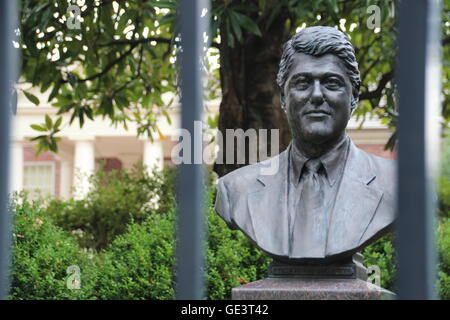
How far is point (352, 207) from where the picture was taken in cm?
429

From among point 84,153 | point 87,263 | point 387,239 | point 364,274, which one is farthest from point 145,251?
point 84,153

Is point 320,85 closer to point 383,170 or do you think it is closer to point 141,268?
point 383,170

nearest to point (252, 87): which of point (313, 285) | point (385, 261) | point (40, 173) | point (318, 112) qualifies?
point (385, 261)

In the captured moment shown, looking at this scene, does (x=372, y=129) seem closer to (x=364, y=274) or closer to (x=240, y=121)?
(x=240, y=121)

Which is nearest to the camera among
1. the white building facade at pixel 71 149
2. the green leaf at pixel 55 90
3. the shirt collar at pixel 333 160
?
the shirt collar at pixel 333 160

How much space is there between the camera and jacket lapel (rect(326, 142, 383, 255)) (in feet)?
13.8

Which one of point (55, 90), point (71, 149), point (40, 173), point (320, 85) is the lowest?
point (320, 85)

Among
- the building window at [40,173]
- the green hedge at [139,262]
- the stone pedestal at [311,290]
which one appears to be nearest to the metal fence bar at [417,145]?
the stone pedestal at [311,290]

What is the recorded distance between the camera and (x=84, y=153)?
1158 inches

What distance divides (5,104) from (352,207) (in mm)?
2939

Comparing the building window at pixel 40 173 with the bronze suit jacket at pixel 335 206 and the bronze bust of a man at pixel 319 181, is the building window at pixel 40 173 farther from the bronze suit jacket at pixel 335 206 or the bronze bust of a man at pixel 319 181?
the bronze bust of a man at pixel 319 181

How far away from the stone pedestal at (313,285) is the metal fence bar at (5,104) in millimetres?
2665

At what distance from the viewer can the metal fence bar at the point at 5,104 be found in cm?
159

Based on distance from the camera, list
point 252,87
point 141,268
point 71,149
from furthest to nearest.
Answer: point 71,149
point 252,87
point 141,268
